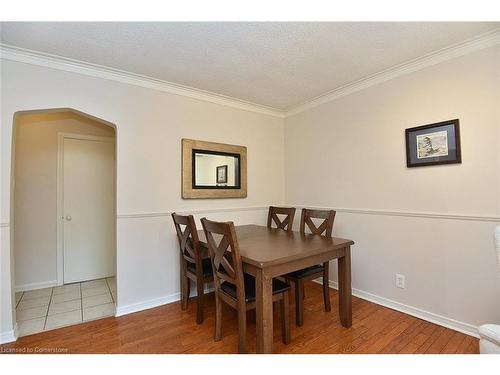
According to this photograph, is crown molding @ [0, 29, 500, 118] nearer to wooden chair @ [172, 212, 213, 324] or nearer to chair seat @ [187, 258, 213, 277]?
wooden chair @ [172, 212, 213, 324]

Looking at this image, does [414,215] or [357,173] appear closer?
[414,215]

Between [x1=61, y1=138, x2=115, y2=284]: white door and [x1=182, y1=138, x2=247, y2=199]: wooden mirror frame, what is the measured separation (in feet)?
4.69

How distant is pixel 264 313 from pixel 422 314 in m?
1.64

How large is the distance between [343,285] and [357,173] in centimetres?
125

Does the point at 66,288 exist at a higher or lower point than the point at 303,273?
lower

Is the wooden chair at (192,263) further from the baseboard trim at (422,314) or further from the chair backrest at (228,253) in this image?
the baseboard trim at (422,314)

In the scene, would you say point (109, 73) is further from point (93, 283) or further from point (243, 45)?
point (93, 283)

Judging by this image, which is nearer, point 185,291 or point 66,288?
point 185,291

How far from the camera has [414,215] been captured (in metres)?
2.29

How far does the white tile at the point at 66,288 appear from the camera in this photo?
297 cm

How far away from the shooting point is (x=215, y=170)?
3043mm

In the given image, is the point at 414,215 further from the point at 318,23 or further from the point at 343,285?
the point at 318,23

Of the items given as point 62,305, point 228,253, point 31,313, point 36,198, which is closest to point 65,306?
point 62,305
